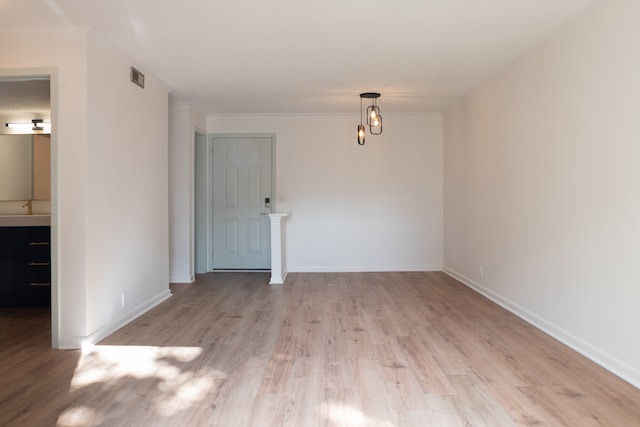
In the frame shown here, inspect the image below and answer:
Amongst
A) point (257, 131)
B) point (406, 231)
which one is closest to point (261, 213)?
point (257, 131)

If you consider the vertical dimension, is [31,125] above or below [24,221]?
above

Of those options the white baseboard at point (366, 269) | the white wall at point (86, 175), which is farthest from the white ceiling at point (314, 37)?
the white baseboard at point (366, 269)

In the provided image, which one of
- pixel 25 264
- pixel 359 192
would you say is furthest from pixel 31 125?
pixel 359 192

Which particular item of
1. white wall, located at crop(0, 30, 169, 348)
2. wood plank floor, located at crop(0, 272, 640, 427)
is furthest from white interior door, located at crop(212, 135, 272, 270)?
white wall, located at crop(0, 30, 169, 348)

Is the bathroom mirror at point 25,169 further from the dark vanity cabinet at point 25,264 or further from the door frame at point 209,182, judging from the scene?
the door frame at point 209,182

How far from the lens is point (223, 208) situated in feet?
23.8

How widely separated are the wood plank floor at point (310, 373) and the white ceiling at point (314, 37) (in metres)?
2.42

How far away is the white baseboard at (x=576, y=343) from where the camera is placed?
2795 mm

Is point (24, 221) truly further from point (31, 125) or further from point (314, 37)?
point (314, 37)

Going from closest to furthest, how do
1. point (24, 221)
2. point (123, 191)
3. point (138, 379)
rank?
point (138, 379) → point (123, 191) → point (24, 221)

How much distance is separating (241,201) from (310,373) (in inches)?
182

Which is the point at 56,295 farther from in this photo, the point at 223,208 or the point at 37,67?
the point at 223,208

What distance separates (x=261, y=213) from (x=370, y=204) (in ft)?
5.61

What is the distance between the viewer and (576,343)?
11.0ft
